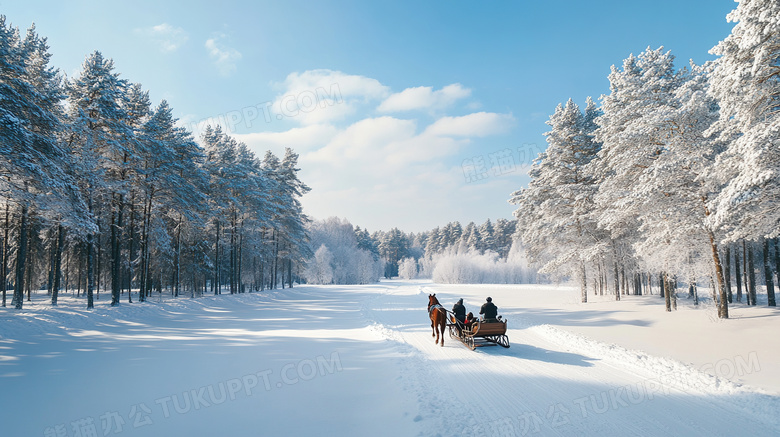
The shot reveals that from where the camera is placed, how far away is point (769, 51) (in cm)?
1100

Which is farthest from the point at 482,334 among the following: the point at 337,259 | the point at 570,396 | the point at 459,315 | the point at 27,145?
the point at 337,259

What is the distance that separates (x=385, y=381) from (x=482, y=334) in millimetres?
4135

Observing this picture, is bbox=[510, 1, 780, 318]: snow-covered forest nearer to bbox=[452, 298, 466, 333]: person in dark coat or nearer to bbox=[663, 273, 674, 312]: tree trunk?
bbox=[663, 273, 674, 312]: tree trunk

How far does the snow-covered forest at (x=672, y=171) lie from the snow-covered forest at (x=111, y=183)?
81.8ft

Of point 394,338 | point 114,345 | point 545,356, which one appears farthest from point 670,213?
point 114,345

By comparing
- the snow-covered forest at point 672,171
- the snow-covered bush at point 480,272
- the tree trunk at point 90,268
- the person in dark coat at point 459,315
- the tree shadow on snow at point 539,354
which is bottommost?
the snow-covered bush at point 480,272

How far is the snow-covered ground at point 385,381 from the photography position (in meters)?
5.75

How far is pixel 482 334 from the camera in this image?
35.4 ft

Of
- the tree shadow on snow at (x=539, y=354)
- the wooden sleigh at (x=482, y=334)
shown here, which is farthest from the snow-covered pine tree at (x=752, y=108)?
the wooden sleigh at (x=482, y=334)

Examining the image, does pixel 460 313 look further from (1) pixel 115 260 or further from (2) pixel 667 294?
(1) pixel 115 260

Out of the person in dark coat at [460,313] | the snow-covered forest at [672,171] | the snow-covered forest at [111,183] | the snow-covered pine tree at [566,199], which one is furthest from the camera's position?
the snow-covered pine tree at [566,199]

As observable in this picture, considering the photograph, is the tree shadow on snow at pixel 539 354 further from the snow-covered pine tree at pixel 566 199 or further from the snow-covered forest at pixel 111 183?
the snow-covered forest at pixel 111 183

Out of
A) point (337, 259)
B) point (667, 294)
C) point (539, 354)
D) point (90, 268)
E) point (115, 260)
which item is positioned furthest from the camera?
point (337, 259)

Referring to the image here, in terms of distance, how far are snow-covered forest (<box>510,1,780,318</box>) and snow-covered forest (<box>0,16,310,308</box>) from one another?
2493 cm
